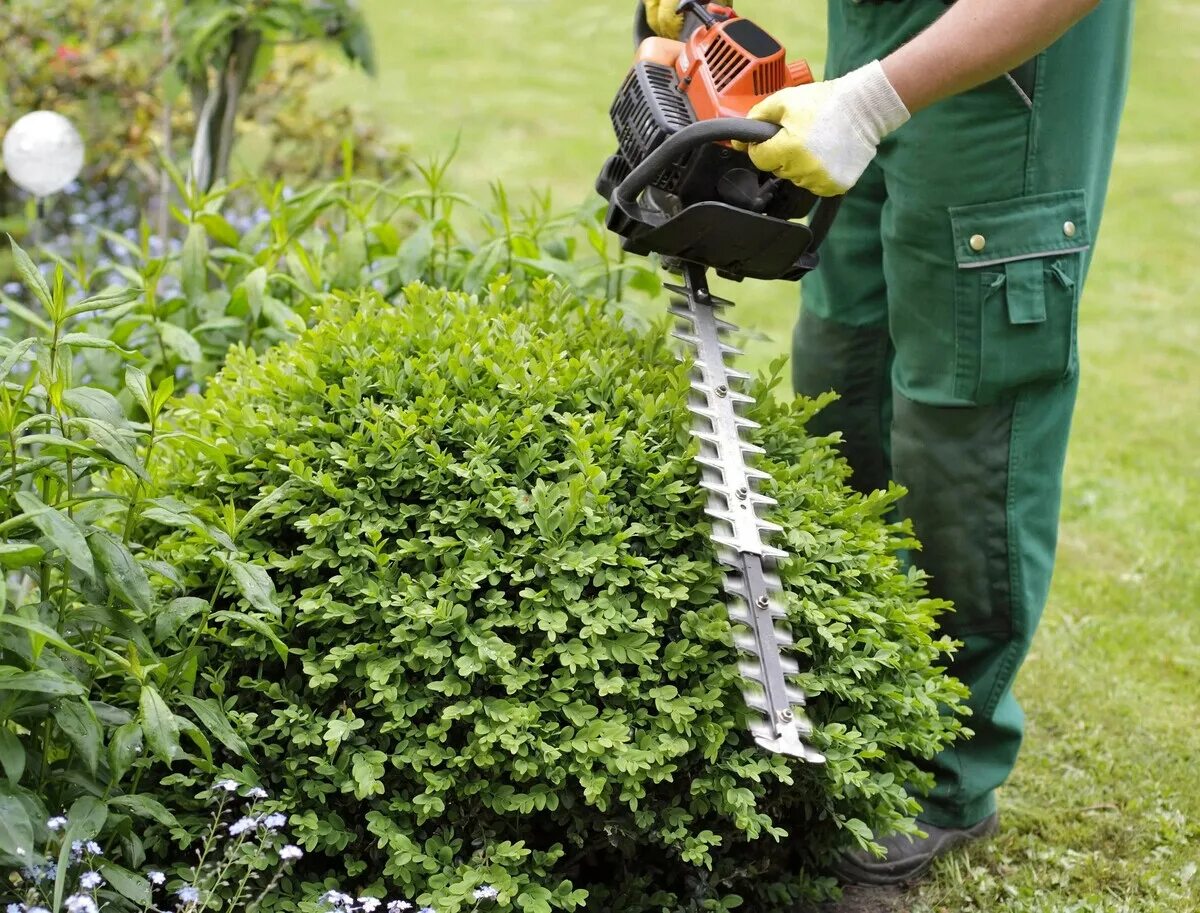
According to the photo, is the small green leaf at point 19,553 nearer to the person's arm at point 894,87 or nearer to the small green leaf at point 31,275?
the small green leaf at point 31,275

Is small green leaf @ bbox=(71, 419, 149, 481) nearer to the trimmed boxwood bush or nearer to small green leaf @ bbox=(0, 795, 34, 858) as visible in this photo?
the trimmed boxwood bush

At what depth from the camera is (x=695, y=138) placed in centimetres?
205

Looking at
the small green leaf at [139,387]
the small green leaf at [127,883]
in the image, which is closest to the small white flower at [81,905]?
the small green leaf at [127,883]

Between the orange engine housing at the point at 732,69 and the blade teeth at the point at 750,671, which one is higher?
the orange engine housing at the point at 732,69

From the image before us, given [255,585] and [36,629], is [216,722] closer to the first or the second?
[255,585]

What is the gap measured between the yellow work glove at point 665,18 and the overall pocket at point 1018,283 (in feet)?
2.12

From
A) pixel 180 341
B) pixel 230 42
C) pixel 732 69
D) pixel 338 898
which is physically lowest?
pixel 338 898

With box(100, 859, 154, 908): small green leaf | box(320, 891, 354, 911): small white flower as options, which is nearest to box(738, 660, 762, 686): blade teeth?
box(320, 891, 354, 911): small white flower

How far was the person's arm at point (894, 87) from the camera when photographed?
2.01 m

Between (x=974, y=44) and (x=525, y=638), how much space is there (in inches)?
44.9

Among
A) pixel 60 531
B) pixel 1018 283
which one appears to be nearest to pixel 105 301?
pixel 60 531

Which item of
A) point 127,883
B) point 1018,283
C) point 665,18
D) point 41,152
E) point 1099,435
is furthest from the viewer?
point 1099,435

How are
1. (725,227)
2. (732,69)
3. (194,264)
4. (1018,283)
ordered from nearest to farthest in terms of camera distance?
(725,227)
(732,69)
(1018,283)
(194,264)

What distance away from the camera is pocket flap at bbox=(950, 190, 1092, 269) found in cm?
233
